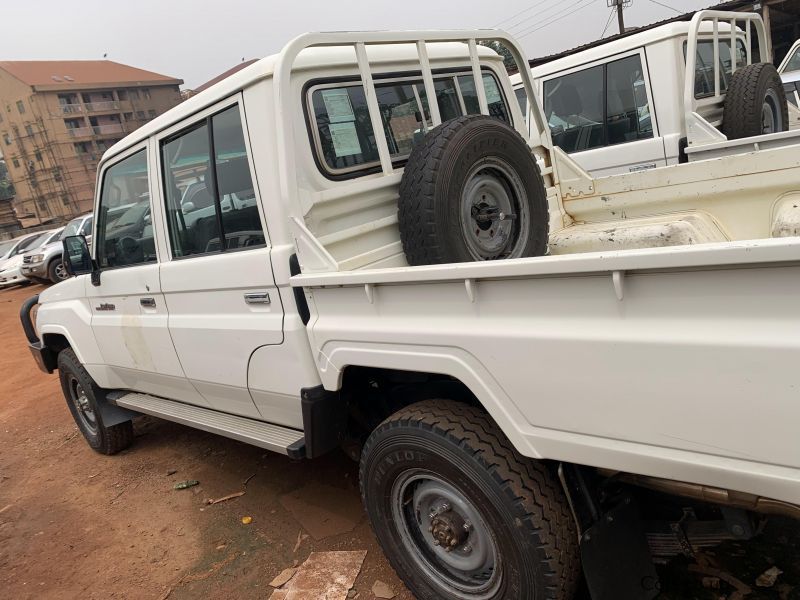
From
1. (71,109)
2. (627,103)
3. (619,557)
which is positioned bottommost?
(619,557)

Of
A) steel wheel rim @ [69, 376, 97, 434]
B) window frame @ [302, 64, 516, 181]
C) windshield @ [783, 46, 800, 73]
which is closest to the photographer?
window frame @ [302, 64, 516, 181]

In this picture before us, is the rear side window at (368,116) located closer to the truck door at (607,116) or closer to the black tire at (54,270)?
the truck door at (607,116)

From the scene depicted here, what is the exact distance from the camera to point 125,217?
3615 mm

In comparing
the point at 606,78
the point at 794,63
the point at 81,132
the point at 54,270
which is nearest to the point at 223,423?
the point at 606,78

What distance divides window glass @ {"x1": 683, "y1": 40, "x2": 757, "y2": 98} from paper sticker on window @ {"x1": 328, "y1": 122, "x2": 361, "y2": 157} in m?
4.50

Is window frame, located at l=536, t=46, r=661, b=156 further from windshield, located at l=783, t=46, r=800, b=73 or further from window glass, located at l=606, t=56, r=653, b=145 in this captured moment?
windshield, located at l=783, t=46, r=800, b=73

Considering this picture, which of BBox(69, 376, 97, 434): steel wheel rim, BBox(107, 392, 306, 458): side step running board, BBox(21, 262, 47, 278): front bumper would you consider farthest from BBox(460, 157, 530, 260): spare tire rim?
BBox(21, 262, 47, 278): front bumper

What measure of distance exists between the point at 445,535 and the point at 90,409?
374cm

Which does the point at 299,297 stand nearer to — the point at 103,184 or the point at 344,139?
the point at 344,139

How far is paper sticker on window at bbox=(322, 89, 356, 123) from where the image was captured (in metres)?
2.67

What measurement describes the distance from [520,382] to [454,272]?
0.38 m

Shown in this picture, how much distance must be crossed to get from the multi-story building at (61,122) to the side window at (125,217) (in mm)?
52357

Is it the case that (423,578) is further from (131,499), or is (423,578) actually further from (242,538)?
(131,499)

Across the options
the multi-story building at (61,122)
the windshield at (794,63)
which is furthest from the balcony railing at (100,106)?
the windshield at (794,63)
